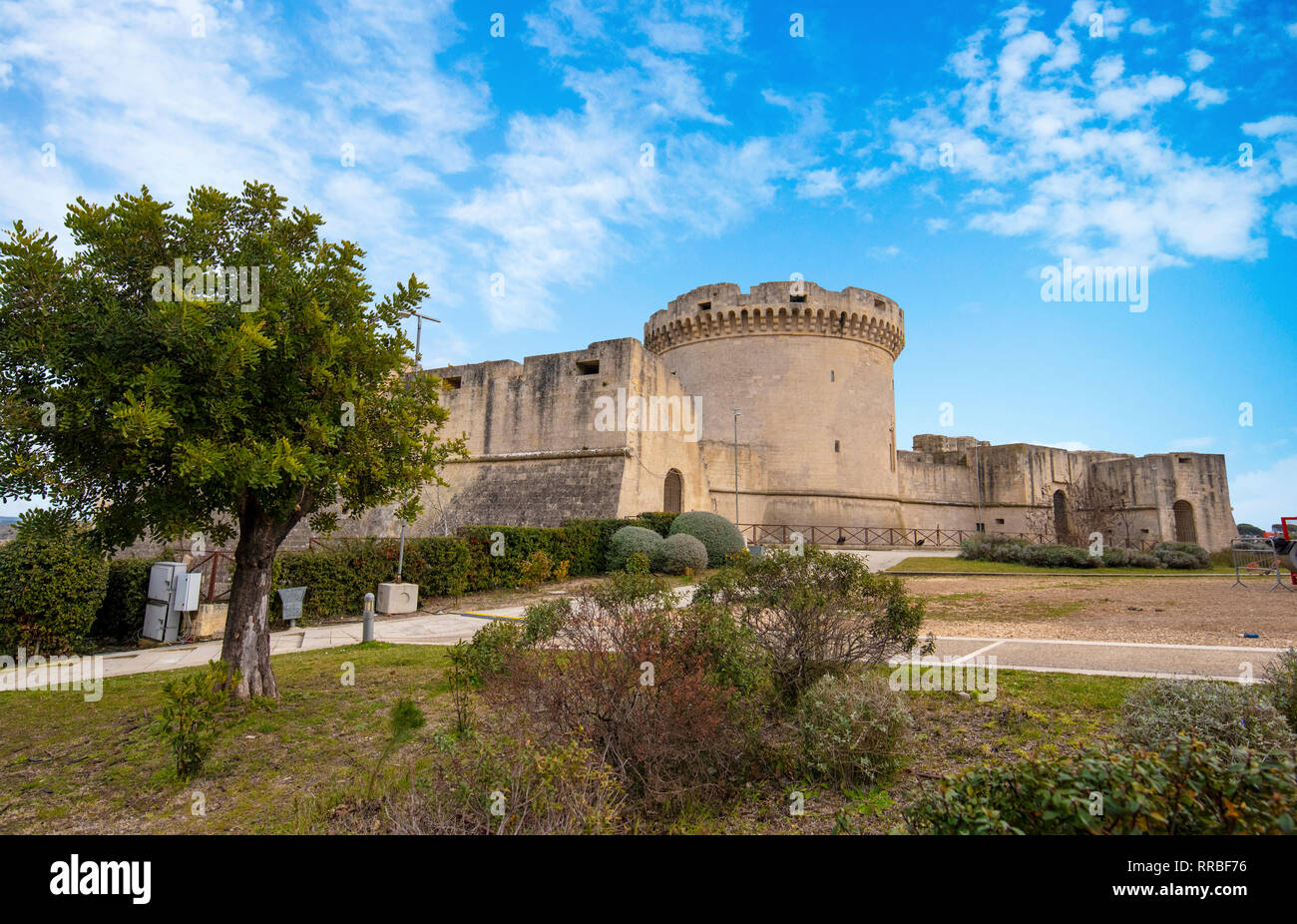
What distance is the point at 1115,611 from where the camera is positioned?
1033 cm

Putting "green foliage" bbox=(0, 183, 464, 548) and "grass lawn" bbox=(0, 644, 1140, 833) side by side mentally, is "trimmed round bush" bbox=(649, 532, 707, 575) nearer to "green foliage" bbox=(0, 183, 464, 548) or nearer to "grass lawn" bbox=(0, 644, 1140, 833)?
"grass lawn" bbox=(0, 644, 1140, 833)

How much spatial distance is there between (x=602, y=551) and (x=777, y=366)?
14929 mm

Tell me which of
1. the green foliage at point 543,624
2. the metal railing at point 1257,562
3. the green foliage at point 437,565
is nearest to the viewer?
the green foliage at point 543,624

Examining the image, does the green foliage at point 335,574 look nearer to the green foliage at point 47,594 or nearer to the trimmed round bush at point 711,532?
the green foliage at point 47,594

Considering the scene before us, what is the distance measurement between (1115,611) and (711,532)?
975 cm

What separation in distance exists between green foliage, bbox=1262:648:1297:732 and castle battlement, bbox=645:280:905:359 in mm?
24883

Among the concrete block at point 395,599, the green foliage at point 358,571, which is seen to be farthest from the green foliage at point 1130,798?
the concrete block at point 395,599

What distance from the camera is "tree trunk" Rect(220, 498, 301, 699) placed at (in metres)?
5.18

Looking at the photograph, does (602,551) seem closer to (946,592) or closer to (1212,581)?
(946,592)

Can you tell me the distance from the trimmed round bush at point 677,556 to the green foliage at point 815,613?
1068 cm

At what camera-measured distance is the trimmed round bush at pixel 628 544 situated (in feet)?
53.0

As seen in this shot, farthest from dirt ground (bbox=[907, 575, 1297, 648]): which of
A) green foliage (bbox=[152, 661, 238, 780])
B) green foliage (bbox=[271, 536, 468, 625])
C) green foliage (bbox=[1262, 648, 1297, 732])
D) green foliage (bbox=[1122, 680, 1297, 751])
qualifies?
green foliage (bbox=[271, 536, 468, 625])

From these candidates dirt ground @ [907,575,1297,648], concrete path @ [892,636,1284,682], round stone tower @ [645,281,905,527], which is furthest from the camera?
round stone tower @ [645,281,905,527]

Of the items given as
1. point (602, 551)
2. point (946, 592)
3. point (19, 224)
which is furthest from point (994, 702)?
point (602, 551)
